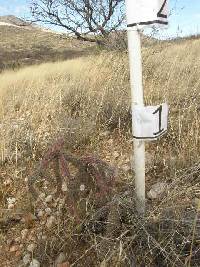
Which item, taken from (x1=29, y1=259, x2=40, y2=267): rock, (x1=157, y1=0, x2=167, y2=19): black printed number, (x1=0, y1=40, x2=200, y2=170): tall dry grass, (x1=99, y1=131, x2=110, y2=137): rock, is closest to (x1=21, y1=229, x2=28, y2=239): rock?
(x1=29, y1=259, x2=40, y2=267): rock

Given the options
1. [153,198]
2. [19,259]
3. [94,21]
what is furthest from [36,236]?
[94,21]

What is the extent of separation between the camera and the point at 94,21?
1027cm

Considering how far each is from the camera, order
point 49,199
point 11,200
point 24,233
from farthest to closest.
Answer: point 11,200 < point 49,199 < point 24,233

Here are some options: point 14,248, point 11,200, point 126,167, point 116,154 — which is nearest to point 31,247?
point 14,248

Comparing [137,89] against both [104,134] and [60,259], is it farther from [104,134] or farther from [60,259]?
[104,134]

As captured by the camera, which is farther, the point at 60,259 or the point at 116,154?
the point at 116,154

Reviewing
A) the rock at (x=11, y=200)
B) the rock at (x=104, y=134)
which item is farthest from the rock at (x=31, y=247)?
the rock at (x=104, y=134)

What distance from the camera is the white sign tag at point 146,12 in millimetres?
2035

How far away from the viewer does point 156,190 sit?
2.81 metres

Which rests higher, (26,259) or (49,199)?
(49,199)

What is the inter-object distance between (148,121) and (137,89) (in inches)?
6.8

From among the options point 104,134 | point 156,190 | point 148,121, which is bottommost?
point 156,190

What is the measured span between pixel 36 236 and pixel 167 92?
2.31 meters

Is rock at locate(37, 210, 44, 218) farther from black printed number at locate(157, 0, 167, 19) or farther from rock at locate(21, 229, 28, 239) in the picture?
black printed number at locate(157, 0, 167, 19)
